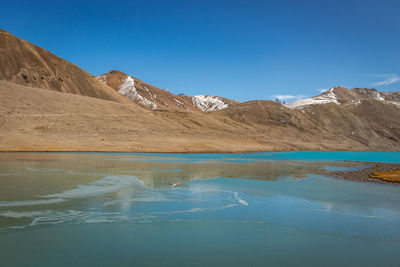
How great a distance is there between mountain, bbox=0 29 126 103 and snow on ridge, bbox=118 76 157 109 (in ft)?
82.2

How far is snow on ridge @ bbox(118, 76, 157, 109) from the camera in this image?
16568cm

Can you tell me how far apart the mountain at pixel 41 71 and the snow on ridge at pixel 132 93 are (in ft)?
82.2

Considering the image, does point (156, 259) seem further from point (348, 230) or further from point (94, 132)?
point (94, 132)

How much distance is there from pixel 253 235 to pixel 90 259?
446cm

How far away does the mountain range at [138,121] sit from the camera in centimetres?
6153

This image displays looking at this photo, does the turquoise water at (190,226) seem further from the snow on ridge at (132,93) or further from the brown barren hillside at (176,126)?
the snow on ridge at (132,93)

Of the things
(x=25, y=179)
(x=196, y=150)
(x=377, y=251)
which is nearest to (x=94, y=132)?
(x=196, y=150)

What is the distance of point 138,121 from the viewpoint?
83.1m

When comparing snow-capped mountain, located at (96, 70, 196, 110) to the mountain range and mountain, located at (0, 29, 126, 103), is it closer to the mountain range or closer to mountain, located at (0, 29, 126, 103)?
the mountain range

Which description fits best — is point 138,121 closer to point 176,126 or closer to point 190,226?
point 176,126

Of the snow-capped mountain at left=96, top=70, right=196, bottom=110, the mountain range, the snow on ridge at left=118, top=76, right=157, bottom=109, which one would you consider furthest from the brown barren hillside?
the snow-capped mountain at left=96, top=70, right=196, bottom=110

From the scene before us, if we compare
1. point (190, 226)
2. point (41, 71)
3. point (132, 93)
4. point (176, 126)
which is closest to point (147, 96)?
point (132, 93)

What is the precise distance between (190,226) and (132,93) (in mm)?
173397

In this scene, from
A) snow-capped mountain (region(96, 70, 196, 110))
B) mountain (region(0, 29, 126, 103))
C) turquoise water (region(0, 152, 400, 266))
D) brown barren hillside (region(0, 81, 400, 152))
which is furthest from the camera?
snow-capped mountain (region(96, 70, 196, 110))
